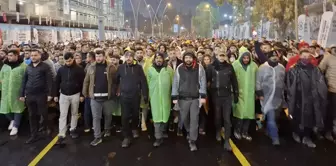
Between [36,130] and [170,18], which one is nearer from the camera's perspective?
[36,130]

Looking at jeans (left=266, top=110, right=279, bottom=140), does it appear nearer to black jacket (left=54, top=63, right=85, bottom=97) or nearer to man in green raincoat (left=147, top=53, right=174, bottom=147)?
man in green raincoat (left=147, top=53, right=174, bottom=147)

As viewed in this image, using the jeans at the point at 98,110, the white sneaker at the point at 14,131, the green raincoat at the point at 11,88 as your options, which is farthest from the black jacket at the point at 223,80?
the white sneaker at the point at 14,131

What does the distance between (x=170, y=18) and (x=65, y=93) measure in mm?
121760

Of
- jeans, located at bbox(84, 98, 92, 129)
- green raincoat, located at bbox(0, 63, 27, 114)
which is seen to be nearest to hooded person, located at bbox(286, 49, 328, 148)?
jeans, located at bbox(84, 98, 92, 129)

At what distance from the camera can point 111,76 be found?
652cm

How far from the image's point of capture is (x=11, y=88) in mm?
7121

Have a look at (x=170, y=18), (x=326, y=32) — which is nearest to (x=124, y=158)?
(x=326, y=32)

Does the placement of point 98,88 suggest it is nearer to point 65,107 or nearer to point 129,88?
point 129,88

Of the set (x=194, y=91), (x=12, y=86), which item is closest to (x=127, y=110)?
(x=194, y=91)

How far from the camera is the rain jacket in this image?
622 centimetres

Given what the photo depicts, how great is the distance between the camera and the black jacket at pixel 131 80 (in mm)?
6203

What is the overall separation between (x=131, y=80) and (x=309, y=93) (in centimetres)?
375

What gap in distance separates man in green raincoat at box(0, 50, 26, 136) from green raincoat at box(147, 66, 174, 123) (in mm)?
3408

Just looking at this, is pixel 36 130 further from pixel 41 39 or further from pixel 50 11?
pixel 50 11
